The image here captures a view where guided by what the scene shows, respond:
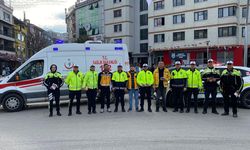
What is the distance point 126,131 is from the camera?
7094 mm

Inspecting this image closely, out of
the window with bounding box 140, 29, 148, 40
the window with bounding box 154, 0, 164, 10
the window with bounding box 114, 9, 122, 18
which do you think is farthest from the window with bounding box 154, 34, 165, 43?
the window with bounding box 114, 9, 122, 18

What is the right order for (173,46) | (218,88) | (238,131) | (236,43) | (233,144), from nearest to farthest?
(233,144)
(238,131)
(218,88)
(236,43)
(173,46)

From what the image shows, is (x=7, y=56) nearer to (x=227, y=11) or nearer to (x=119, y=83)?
(x=227, y=11)

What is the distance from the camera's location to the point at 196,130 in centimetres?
713

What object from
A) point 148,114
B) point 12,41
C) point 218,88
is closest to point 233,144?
point 148,114

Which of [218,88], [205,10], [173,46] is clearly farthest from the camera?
[173,46]

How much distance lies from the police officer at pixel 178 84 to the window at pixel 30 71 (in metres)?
5.42

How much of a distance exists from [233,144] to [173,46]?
1528 inches

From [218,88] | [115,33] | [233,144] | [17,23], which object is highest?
[17,23]

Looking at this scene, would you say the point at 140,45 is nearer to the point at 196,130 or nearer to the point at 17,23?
the point at 17,23

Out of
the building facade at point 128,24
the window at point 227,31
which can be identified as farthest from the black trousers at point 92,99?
the building facade at point 128,24

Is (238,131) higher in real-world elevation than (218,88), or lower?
lower

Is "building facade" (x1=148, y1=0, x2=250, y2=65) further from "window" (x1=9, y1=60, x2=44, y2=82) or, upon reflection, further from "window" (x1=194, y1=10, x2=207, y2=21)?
"window" (x1=9, y1=60, x2=44, y2=82)

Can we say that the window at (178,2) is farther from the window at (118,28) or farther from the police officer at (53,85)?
the police officer at (53,85)
